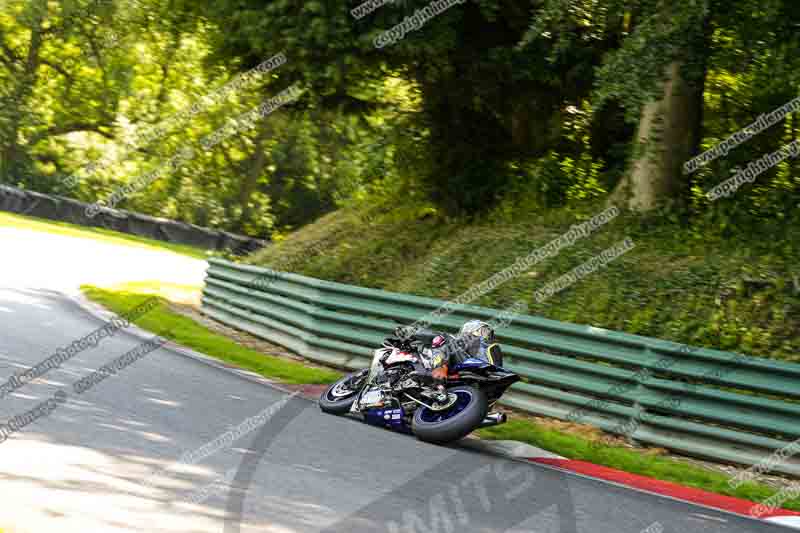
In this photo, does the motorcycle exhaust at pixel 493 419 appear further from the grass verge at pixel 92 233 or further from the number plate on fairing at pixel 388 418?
the grass verge at pixel 92 233

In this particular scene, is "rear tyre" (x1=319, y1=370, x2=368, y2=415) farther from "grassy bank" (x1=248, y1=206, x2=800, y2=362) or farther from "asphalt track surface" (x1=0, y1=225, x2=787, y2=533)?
"grassy bank" (x1=248, y1=206, x2=800, y2=362)

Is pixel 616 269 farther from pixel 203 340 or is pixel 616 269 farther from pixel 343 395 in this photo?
pixel 203 340

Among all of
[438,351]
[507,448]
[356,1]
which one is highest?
[356,1]

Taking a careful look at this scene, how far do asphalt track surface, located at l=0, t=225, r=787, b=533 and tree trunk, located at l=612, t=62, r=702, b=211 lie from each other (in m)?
7.44

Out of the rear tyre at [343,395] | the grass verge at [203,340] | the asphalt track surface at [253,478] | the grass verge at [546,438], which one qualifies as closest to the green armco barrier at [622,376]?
the grass verge at [546,438]

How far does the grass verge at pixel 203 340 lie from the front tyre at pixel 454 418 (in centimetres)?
388

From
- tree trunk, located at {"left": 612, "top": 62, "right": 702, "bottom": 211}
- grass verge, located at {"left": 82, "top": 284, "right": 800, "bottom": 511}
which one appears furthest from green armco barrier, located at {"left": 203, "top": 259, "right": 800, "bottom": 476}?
tree trunk, located at {"left": 612, "top": 62, "right": 702, "bottom": 211}

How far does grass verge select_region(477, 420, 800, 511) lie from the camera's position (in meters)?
9.99

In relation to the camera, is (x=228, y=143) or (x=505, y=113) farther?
(x=228, y=143)

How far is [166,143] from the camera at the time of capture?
48.3 m

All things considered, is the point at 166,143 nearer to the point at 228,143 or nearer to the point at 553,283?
the point at 228,143

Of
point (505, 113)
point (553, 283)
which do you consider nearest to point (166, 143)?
point (505, 113)

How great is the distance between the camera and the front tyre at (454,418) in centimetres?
980

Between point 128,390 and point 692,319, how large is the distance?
6.52 m
